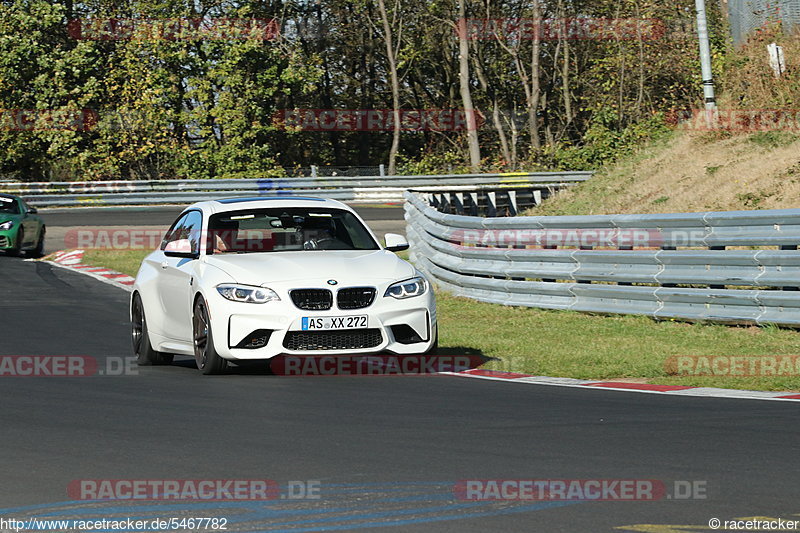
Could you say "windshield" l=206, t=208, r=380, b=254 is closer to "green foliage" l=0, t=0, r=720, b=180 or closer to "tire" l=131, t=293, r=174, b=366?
"tire" l=131, t=293, r=174, b=366

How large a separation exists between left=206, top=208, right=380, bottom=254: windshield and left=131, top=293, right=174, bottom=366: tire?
4.29 ft

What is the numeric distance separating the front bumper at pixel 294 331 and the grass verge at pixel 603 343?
1392 millimetres

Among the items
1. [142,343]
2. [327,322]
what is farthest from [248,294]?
[142,343]

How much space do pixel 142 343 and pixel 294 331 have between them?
255 cm

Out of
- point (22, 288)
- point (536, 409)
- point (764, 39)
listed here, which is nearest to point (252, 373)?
point (536, 409)

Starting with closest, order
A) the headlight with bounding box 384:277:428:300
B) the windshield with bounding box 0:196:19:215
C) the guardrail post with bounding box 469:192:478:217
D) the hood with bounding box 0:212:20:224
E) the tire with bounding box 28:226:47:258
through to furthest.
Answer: the headlight with bounding box 384:277:428:300 → the hood with bounding box 0:212:20:224 → the windshield with bounding box 0:196:19:215 → the tire with bounding box 28:226:47:258 → the guardrail post with bounding box 469:192:478:217

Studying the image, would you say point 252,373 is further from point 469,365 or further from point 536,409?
point 536,409

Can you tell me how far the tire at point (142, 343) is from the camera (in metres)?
12.5

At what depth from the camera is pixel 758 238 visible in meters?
13.4

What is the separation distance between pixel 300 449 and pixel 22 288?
14.0 meters

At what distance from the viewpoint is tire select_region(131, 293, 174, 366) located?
12.5m

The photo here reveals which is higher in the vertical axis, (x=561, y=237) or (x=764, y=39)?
(x=764, y=39)

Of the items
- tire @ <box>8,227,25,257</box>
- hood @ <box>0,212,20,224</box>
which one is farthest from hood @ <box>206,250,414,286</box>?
tire @ <box>8,227,25,257</box>

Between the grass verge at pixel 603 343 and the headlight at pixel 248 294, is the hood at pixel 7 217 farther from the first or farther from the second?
the headlight at pixel 248 294
